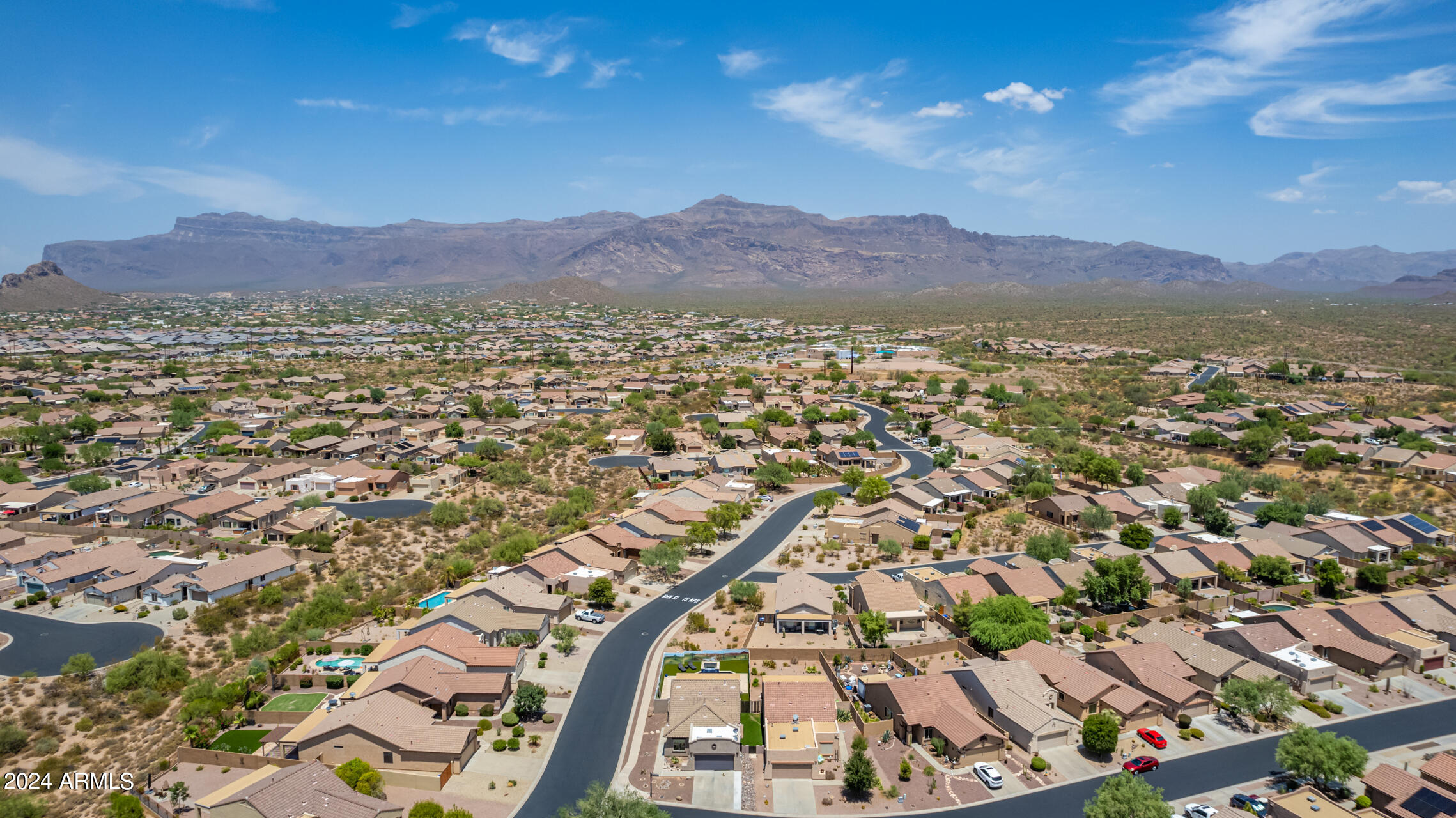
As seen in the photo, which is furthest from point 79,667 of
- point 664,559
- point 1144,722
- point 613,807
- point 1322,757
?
point 1322,757

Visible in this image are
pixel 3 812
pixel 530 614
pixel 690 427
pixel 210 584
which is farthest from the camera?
pixel 690 427

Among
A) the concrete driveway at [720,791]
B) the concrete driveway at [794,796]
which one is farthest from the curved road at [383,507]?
the concrete driveway at [794,796]

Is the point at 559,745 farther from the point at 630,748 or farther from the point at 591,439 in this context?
the point at 591,439

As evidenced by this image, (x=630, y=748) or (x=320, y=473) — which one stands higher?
(x=320, y=473)

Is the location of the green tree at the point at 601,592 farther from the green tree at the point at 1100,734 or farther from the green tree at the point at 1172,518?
the green tree at the point at 1172,518

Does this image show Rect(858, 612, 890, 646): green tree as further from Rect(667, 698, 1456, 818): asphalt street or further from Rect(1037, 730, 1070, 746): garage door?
Rect(667, 698, 1456, 818): asphalt street

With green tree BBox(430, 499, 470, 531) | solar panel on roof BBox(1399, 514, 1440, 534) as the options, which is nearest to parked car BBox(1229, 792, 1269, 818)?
solar panel on roof BBox(1399, 514, 1440, 534)

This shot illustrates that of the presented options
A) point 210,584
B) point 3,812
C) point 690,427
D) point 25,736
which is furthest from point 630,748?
point 690,427
